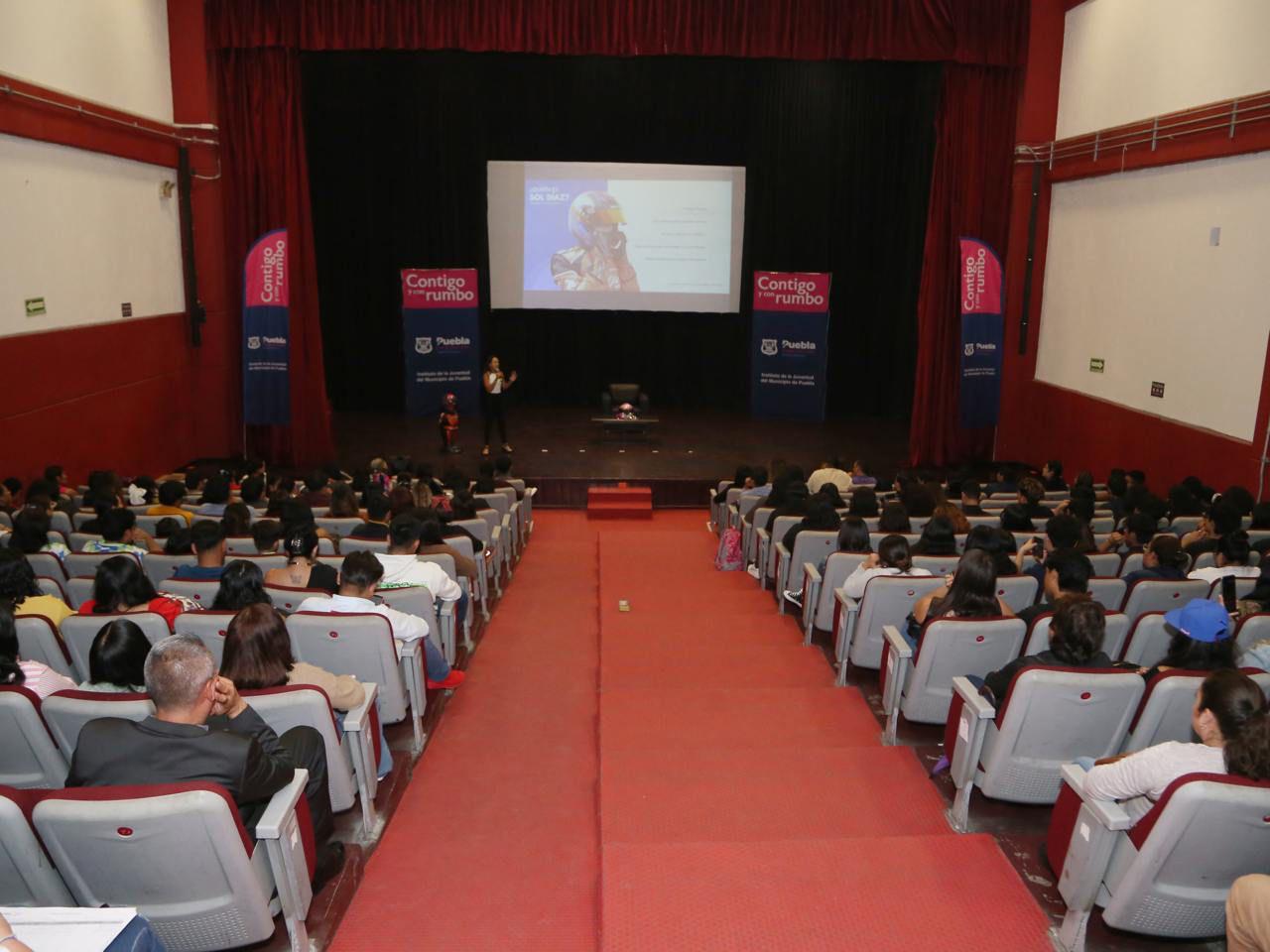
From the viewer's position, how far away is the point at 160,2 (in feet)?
35.6

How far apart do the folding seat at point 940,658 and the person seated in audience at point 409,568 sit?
2.17 metres

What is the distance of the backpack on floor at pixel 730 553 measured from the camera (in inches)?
316

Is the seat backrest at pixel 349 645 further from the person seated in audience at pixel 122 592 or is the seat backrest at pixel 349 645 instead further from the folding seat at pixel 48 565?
the folding seat at pixel 48 565

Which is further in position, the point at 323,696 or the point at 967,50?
the point at 967,50

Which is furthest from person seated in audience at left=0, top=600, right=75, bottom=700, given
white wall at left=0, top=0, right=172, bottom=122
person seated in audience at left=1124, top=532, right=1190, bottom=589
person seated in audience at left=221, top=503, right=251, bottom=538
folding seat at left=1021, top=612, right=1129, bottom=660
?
white wall at left=0, top=0, right=172, bottom=122

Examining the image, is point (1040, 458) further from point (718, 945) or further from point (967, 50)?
point (718, 945)

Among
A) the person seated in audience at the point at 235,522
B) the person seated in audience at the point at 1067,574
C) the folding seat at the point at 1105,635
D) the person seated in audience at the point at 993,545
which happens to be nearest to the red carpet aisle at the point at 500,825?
the person seated in audience at the point at 235,522

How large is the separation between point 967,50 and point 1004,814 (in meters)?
9.95

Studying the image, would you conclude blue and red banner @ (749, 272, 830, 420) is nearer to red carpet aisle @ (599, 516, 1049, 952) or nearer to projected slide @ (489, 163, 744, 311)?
projected slide @ (489, 163, 744, 311)

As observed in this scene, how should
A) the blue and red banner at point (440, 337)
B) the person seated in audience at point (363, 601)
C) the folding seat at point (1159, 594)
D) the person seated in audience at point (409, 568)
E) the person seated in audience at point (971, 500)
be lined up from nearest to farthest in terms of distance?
the person seated in audience at point (363, 601)
the folding seat at point (1159, 594)
the person seated in audience at point (409, 568)
the person seated in audience at point (971, 500)
the blue and red banner at point (440, 337)

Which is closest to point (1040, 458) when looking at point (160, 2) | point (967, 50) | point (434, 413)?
point (967, 50)

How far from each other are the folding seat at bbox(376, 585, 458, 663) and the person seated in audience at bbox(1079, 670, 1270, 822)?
116 inches

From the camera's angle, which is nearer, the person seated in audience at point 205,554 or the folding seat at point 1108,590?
the person seated in audience at point 205,554

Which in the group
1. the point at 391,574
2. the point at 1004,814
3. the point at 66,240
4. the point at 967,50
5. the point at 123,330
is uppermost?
the point at 967,50
